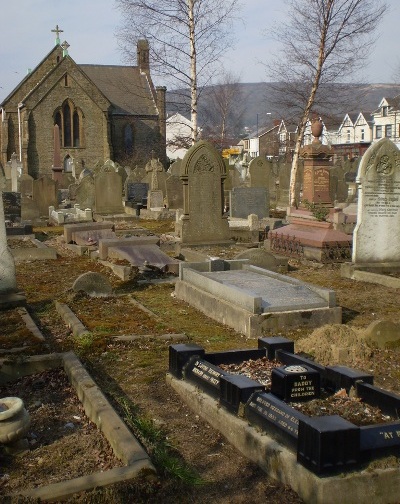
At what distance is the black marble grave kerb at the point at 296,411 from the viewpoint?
346 centimetres

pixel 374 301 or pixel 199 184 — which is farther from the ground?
pixel 199 184

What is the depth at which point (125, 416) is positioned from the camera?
4.68 meters

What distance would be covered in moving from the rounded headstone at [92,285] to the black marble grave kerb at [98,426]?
10.7 ft

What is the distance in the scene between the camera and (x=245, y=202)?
706 inches

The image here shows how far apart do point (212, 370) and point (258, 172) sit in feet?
62.8

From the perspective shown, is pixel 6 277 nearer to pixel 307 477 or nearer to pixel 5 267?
pixel 5 267

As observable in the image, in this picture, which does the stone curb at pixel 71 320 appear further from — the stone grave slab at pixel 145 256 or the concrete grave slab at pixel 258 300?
the stone grave slab at pixel 145 256

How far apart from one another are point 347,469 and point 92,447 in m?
1.60

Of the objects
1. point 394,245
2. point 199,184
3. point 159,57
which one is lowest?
point 394,245

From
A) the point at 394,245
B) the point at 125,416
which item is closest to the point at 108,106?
the point at 394,245

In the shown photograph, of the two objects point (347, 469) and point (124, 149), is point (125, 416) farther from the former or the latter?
point (124, 149)

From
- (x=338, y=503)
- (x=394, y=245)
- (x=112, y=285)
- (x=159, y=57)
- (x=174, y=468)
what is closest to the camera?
(x=338, y=503)

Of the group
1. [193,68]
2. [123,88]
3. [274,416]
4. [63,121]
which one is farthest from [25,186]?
[123,88]

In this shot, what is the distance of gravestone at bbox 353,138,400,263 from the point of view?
10461mm
